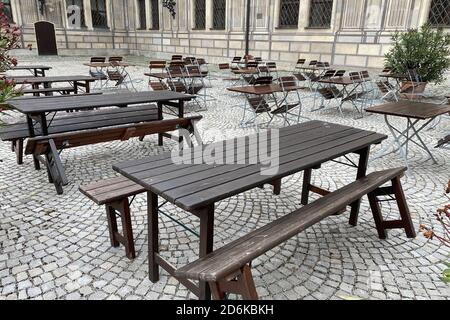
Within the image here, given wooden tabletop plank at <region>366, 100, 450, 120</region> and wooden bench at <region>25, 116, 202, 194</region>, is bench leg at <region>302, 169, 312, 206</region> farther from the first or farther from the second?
wooden bench at <region>25, 116, 202, 194</region>

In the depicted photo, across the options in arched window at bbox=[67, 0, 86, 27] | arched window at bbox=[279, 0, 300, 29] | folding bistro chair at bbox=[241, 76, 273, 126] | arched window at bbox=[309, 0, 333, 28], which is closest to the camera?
folding bistro chair at bbox=[241, 76, 273, 126]

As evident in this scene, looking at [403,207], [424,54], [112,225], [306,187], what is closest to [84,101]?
[112,225]

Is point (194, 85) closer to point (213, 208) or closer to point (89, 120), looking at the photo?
point (89, 120)

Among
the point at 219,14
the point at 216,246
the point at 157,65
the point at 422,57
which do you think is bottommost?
the point at 216,246

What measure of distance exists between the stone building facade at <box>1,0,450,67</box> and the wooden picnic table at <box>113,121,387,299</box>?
449 inches

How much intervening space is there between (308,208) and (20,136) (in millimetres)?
3502

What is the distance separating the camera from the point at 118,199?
8.46 ft

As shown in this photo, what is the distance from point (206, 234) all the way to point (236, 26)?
1750 centimetres

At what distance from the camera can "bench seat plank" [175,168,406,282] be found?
5.56 feet

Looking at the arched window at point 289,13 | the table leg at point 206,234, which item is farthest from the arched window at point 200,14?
the table leg at point 206,234

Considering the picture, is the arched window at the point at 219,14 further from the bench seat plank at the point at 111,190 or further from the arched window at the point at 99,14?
the bench seat plank at the point at 111,190

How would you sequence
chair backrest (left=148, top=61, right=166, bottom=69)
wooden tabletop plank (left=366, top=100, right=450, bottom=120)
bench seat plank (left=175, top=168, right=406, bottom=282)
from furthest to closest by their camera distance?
1. chair backrest (left=148, top=61, right=166, bottom=69)
2. wooden tabletop plank (left=366, top=100, right=450, bottom=120)
3. bench seat plank (left=175, top=168, right=406, bottom=282)

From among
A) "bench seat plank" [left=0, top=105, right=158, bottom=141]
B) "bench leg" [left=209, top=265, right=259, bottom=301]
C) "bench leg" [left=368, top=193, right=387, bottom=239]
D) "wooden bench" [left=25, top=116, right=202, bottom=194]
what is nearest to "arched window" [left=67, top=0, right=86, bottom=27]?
"bench seat plank" [left=0, top=105, right=158, bottom=141]
